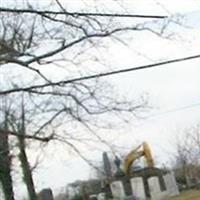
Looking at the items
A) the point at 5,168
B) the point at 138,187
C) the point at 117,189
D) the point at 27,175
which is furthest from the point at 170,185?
the point at 5,168

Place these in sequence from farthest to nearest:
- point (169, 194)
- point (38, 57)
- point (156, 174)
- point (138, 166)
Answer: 1. point (138, 166)
2. point (156, 174)
3. point (169, 194)
4. point (38, 57)

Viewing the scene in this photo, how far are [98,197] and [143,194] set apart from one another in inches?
142

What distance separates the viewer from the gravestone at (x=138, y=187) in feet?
197

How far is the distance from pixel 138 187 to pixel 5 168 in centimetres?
3289

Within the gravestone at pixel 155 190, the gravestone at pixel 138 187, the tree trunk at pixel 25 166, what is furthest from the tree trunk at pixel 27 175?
the gravestone at pixel 138 187

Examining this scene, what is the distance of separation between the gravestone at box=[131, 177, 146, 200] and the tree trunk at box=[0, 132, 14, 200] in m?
28.2

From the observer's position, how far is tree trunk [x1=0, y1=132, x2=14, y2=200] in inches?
926

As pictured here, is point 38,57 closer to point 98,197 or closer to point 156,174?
point 98,197

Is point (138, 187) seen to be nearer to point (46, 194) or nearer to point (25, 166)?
point (46, 194)

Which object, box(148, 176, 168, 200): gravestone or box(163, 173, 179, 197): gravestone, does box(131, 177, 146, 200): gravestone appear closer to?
box(148, 176, 168, 200): gravestone

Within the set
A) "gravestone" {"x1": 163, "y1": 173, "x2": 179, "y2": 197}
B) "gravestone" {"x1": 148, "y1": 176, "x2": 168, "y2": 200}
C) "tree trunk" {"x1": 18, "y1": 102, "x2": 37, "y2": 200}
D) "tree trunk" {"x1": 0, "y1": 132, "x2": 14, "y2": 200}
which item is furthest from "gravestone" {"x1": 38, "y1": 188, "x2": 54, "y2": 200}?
"gravestone" {"x1": 163, "y1": 173, "x2": 179, "y2": 197}

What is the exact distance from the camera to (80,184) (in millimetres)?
68375

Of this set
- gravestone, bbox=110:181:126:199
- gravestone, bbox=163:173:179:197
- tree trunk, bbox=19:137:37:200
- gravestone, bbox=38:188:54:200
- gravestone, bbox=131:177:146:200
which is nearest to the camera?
tree trunk, bbox=19:137:37:200

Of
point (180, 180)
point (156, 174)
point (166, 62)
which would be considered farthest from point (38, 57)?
point (180, 180)
